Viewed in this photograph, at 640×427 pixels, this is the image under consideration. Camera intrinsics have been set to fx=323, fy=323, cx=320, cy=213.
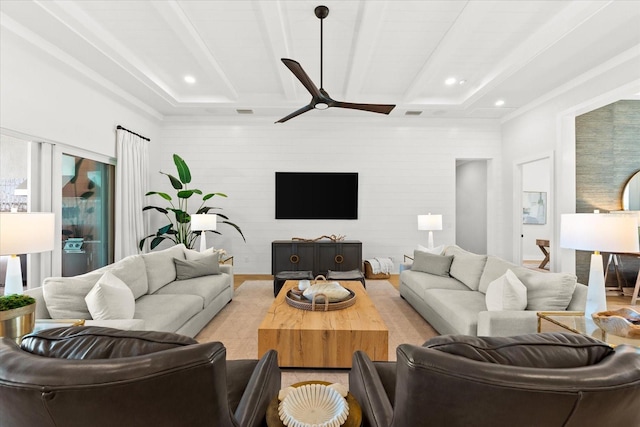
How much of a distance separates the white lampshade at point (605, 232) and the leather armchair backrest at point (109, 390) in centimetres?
241

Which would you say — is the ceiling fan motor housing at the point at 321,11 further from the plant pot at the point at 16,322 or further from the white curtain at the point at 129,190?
the white curtain at the point at 129,190

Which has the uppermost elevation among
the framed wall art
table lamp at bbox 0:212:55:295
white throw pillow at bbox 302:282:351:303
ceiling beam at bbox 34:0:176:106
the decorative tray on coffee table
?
ceiling beam at bbox 34:0:176:106

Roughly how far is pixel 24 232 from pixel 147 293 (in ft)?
4.55

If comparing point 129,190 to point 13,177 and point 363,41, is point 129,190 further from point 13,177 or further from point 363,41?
point 363,41

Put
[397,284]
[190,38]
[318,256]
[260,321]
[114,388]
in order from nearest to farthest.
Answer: [114,388]
[190,38]
[260,321]
[397,284]
[318,256]

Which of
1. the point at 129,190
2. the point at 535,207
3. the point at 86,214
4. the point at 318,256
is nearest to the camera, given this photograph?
the point at 86,214

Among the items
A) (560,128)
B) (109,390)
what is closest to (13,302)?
(109,390)

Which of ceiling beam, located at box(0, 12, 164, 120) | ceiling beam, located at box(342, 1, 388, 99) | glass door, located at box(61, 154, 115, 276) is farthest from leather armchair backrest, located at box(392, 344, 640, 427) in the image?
glass door, located at box(61, 154, 115, 276)

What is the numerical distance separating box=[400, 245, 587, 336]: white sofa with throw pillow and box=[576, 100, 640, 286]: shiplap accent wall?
2278 millimetres

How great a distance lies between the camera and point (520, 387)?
72 centimetres

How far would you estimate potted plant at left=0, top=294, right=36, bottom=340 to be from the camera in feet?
4.96

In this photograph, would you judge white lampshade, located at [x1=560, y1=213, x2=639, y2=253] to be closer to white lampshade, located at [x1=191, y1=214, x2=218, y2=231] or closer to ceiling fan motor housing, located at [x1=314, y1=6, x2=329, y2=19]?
ceiling fan motor housing, located at [x1=314, y1=6, x2=329, y2=19]

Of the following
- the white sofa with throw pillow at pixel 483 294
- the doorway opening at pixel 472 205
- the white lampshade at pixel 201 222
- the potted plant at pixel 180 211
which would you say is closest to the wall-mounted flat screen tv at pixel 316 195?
the potted plant at pixel 180 211

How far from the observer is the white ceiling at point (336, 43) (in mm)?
2824
